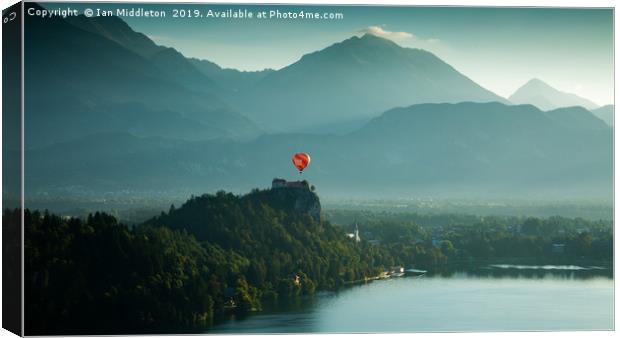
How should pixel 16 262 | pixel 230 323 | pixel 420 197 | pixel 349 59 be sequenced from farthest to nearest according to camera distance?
1. pixel 420 197
2. pixel 349 59
3. pixel 230 323
4. pixel 16 262

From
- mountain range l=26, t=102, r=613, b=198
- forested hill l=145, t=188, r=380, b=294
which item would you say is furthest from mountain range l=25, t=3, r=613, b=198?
forested hill l=145, t=188, r=380, b=294

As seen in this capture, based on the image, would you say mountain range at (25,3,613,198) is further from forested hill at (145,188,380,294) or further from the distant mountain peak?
forested hill at (145,188,380,294)

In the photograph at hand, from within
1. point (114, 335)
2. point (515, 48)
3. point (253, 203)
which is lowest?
point (114, 335)

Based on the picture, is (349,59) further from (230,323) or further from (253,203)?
(230,323)

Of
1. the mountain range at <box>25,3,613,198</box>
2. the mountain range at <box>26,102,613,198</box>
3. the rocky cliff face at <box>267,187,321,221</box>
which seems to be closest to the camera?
the mountain range at <box>25,3,613,198</box>

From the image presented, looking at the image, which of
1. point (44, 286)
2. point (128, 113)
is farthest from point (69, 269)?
point (128, 113)
